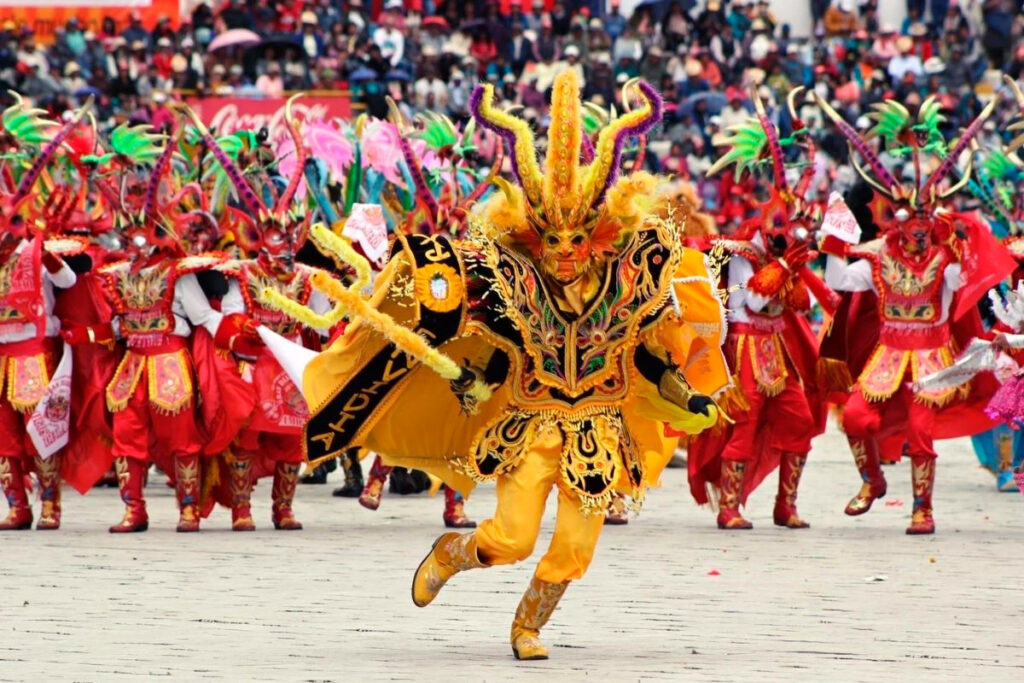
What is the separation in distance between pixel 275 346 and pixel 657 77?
63.3 ft

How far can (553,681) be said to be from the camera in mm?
7121

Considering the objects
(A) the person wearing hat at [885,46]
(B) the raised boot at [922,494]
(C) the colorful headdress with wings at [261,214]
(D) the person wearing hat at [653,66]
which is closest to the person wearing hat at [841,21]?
(A) the person wearing hat at [885,46]

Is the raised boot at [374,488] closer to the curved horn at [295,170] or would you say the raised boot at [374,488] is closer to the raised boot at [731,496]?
the curved horn at [295,170]

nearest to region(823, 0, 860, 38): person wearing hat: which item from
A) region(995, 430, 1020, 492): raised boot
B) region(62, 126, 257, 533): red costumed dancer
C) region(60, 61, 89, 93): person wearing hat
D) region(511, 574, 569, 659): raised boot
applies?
region(60, 61, 89, 93): person wearing hat

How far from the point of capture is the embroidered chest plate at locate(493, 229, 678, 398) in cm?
764

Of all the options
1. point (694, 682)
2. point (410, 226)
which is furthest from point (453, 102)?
point (694, 682)

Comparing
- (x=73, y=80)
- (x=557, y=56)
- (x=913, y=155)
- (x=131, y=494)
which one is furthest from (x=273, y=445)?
(x=557, y=56)

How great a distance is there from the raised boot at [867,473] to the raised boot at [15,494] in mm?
4747

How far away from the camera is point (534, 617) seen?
768 cm

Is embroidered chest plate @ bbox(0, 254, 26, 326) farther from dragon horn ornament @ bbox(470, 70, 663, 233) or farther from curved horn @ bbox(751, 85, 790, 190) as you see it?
dragon horn ornament @ bbox(470, 70, 663, 233)

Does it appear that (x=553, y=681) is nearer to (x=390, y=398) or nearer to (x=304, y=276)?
(x=390, y=398)

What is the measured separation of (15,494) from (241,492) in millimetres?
1291

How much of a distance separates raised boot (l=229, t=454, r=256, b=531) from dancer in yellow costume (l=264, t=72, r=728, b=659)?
415cm

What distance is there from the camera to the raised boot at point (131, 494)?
11.7 meters
